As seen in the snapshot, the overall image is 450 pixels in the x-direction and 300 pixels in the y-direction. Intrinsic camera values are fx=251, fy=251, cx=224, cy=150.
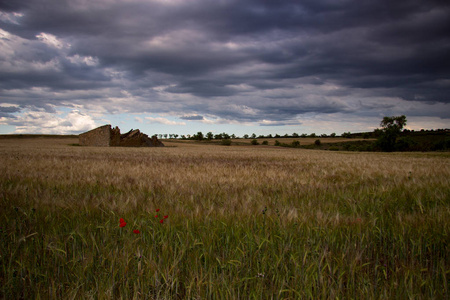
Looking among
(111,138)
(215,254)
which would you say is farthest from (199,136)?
(215,254)

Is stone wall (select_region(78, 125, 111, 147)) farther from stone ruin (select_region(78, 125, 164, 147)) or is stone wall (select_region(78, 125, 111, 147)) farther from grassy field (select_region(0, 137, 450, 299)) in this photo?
grassy field (select_region(0, 137, 450, 299))

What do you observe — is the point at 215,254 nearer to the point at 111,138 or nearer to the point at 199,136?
the point at 111,138

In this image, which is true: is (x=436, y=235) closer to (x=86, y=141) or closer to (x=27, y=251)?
(x=27, y=251)

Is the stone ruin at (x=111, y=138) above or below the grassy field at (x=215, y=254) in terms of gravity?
above

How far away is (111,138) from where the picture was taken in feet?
103

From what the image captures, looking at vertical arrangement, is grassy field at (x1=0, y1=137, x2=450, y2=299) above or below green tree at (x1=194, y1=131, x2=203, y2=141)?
below

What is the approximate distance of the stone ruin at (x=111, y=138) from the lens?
103 ft

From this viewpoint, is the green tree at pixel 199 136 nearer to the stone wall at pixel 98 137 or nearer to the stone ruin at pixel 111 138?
the stone ruin at pixel 111 138

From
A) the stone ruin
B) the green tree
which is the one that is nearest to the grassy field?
the stone ruin

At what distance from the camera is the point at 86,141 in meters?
32.7

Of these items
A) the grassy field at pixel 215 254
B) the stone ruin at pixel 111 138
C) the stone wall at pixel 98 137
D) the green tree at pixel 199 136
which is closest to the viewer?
the grassy field at pixel 215 254

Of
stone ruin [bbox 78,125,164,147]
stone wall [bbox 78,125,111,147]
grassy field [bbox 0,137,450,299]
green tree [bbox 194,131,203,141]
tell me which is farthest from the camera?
green tree [bbox 194,131,203,141]

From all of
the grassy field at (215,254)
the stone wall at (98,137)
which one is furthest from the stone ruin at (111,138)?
the grassy field at (215,254)

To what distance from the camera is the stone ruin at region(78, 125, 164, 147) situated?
31356 mm
